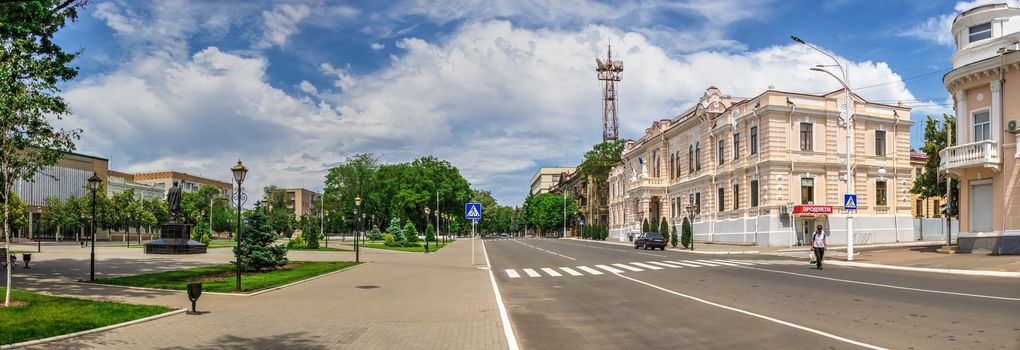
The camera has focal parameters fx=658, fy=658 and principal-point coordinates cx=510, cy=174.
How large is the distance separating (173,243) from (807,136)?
4407 cm

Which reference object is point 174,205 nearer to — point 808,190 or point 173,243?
point 173,243

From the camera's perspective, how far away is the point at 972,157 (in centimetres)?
2845

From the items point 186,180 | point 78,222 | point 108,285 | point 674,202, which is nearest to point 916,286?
point 108,285

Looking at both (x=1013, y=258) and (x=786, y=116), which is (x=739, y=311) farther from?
(x=786, y=116)

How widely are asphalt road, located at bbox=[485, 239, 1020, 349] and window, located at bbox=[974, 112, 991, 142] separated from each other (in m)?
11.8

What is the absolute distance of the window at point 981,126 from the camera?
2902cm

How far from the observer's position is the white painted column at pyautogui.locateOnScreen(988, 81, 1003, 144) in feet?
91.9

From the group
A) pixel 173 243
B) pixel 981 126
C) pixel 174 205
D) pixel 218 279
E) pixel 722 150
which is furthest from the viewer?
pixel 722 150

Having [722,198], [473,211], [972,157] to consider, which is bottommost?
[473,211]

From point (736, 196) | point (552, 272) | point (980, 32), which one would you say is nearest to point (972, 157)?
point (980, 32)

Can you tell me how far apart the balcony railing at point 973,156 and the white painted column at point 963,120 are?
2.82 ft

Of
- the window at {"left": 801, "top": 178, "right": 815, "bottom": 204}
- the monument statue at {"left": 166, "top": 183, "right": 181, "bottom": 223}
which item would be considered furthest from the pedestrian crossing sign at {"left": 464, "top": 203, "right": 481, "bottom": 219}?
the window at {"left": 801, "top": 178, "right": 815, "bottom": 204}

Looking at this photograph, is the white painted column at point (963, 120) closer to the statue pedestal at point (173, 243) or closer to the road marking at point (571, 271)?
the road marking at point (571, 271)

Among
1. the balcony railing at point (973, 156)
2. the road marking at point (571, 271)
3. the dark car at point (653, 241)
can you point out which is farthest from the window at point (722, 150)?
the road marking at point (571, 271)
